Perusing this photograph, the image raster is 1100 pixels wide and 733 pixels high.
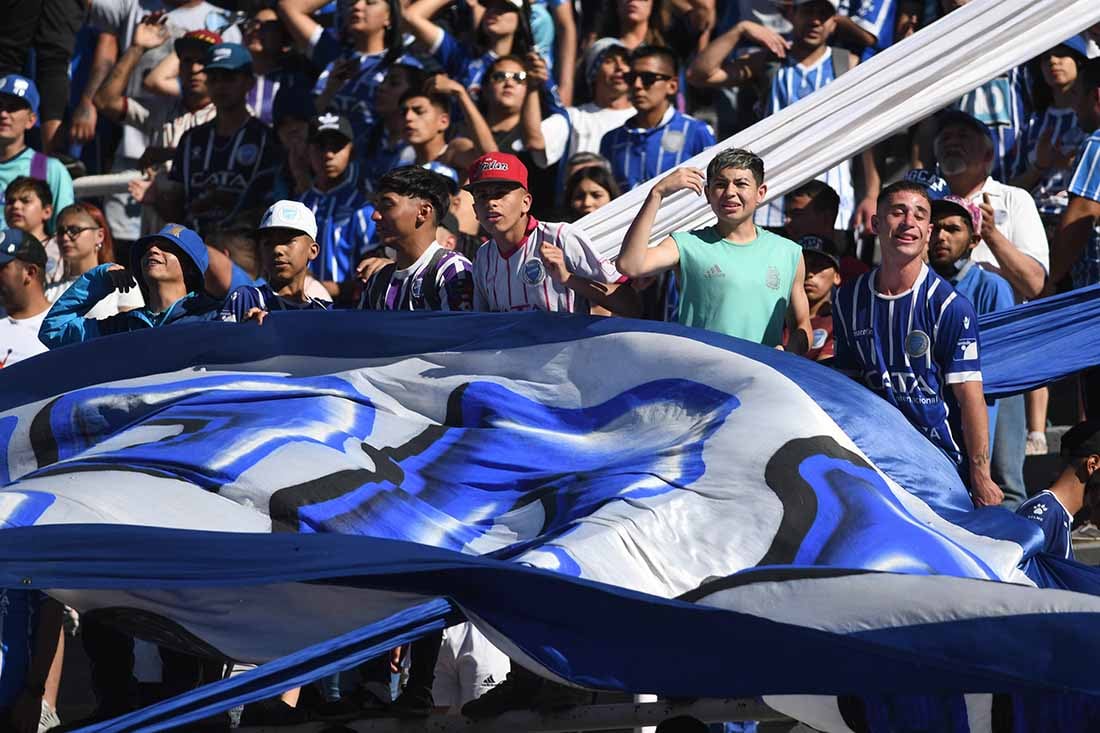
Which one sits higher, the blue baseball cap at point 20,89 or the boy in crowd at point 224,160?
the blue baseball cap at point 20,89

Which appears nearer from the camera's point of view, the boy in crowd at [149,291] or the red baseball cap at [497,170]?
the red baseball cap at [497,170]

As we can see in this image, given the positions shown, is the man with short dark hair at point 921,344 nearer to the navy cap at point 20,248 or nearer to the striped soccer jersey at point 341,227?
the striped soccer jersey at point 341,227

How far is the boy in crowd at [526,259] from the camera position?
22.1ft

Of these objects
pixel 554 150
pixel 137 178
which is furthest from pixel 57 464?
pixel 137 178

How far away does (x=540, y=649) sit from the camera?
16.2 ft

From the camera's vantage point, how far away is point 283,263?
23.5 feet

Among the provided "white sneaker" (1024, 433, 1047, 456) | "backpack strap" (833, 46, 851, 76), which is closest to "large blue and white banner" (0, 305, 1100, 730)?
"white sneaker" (1024, 433, 1047, 456)

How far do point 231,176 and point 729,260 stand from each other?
376cm

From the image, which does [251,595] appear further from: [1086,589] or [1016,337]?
[1016,337]

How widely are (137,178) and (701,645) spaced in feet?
20.3

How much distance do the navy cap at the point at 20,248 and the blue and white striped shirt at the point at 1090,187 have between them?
4.31 metres

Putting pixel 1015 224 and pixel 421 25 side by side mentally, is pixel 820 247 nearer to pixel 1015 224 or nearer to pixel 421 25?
pixel 1015 224

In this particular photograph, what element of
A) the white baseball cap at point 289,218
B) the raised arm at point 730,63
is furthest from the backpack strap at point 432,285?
the raised arm at point 730,63

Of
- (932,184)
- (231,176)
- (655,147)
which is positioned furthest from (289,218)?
(231,176)
